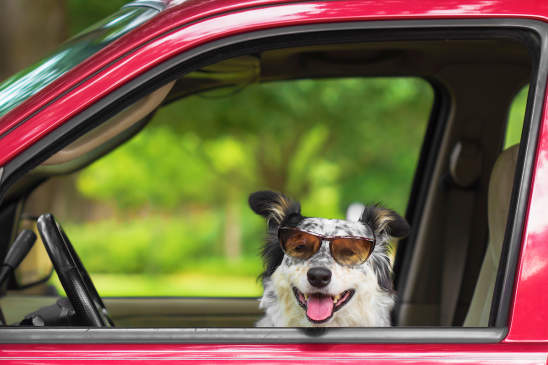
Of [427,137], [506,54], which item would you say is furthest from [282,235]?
[427,137]

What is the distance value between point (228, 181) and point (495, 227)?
532 inches

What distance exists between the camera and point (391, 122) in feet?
36.9

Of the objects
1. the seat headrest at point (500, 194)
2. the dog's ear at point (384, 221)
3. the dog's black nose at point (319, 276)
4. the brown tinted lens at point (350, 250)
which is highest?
the seat headrest at point (500, 194)

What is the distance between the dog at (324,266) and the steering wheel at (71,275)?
48cm

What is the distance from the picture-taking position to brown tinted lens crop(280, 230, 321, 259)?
5.81ft

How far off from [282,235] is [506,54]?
1.60m

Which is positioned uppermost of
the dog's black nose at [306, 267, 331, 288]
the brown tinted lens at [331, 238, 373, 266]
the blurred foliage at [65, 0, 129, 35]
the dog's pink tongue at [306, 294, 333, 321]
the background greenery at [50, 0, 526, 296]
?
the background greenery at [50, 0, 526, 296]

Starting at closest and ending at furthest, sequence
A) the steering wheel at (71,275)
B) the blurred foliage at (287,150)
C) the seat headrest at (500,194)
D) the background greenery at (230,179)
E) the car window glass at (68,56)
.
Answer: the car window glass at (68,56) → the steering wheel at (71,275) → the seat headrest at (500,194) → the blurred foliage at (287,150) → the background greenery at (230,179)

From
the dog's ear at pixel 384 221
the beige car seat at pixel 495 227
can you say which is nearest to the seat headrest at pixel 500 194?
the beige car seat at pixel 495 227

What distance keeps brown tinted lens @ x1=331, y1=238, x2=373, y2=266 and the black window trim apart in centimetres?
25

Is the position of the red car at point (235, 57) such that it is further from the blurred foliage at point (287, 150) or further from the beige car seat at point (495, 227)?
the blurred foliage at point (287, 150)

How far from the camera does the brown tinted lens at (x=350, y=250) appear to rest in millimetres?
1775

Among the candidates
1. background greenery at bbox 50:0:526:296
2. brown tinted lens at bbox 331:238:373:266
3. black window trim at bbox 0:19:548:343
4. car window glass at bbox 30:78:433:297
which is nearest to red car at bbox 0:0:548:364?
black window trim at bbox 0:19:548:343

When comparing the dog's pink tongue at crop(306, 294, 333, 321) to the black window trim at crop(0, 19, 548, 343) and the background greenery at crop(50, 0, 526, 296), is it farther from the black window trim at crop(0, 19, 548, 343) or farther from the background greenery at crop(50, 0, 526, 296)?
the background greenery at crop(50, 0, 526, 296)
